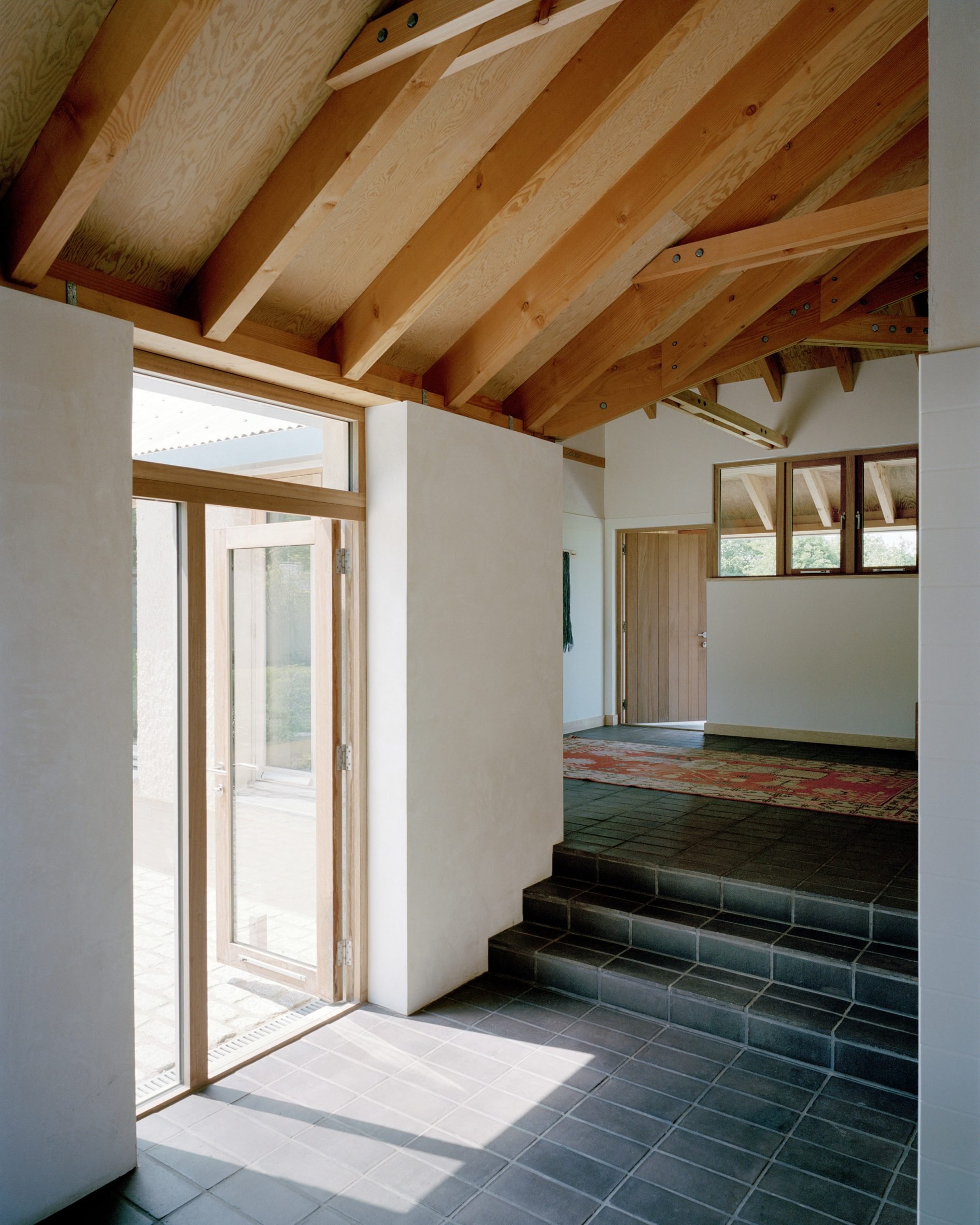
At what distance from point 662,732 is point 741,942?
5.04 metres

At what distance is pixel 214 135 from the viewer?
96.2 inches

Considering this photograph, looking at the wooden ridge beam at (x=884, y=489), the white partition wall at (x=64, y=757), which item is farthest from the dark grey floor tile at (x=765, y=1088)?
the wooden ridge beam at (x=884, y=489)

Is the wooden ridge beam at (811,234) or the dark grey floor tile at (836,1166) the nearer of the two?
the dark grey floor tile at (836,1166)

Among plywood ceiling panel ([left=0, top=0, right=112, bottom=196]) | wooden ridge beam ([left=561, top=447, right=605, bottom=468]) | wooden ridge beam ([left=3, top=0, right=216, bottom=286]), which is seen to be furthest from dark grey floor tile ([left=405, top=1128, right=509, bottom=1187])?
wooden ridge beam ([left=561, top=447, right=605, bottom=468])

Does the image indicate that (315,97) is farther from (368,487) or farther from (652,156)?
(368,487)

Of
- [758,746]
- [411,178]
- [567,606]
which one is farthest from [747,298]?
[758,746]

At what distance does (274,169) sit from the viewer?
2.63 meters

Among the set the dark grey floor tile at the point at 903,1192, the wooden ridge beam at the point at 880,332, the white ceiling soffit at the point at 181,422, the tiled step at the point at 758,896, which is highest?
the wooden ridge beam at the point at 880,332

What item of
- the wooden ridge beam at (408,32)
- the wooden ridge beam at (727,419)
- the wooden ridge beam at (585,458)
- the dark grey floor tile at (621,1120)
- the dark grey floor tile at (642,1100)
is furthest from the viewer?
the wooden ridge beam at (585,458)

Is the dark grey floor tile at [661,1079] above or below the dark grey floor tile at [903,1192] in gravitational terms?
above

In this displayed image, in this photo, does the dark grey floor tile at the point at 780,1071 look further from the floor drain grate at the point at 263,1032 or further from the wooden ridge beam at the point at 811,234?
the wooden ridge beam at the point at 811,234

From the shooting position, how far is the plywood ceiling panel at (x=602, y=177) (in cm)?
295

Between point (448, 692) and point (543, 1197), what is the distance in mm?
1923

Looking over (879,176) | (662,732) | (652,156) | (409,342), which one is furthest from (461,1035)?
(662,732)
